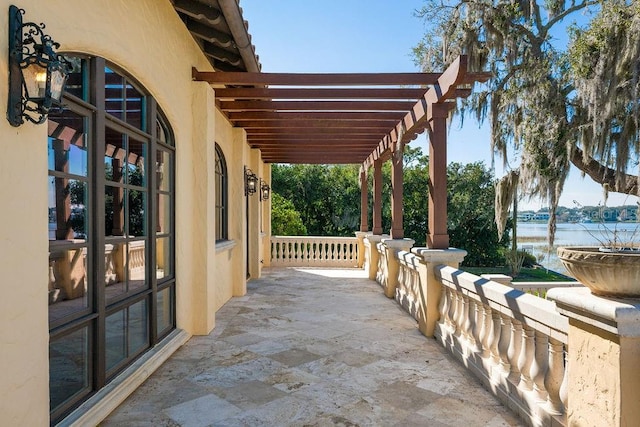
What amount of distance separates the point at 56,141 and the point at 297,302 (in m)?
4.38

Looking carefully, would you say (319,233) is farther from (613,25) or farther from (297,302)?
(613,25)

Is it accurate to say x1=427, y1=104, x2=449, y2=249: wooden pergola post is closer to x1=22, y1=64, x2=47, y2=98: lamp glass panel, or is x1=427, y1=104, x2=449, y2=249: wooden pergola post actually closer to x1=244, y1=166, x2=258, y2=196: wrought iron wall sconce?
x1=22, y1=64, x2=47, y2=98: lamp glass panel

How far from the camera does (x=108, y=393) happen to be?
8.36ft

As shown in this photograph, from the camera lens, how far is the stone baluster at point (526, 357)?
2.48 meters

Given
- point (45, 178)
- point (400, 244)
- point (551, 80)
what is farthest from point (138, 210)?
point (551, 80)

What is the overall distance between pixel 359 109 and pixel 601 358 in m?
3.74

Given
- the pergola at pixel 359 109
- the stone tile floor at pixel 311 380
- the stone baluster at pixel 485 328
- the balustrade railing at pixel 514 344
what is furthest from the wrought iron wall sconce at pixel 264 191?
the stone baluster at pixel 485 328

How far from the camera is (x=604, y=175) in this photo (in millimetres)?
6988

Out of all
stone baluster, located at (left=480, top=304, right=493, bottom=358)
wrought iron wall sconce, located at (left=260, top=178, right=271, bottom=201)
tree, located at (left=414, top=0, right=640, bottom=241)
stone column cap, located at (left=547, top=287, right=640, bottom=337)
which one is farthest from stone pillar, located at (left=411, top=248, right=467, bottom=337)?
wrought iron wall sconce, located at (left=260, top=178, right=271, bottom=201)

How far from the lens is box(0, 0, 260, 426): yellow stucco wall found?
1.74 meters

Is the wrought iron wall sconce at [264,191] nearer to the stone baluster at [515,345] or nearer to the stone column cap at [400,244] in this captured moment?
the stone column cap at [400,244]

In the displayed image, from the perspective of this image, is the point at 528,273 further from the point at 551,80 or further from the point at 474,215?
the point at 551,80

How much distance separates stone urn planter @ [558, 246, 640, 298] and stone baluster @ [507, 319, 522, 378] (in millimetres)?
967

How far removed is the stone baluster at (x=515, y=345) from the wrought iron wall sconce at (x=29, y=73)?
298 centimetres
